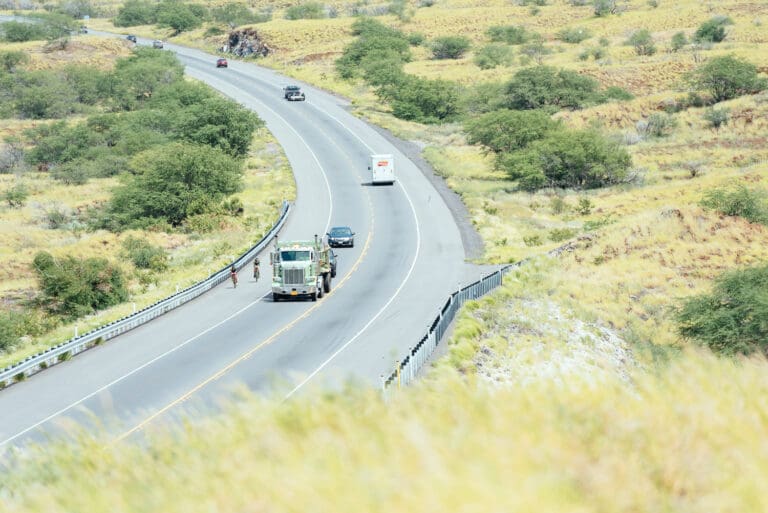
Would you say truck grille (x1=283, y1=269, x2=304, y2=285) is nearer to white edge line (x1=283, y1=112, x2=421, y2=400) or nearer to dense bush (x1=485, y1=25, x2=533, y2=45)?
white edge line (x1=283, y1=112, x2=421, y2=400)

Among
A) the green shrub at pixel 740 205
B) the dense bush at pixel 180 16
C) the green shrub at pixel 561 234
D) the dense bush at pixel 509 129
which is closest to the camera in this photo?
the green shrub at pixel 740 205

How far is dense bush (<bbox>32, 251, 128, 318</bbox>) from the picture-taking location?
41.3 meters

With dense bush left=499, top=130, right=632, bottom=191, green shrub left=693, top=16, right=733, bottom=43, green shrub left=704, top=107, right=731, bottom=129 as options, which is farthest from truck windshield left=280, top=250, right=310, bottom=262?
green shrub left=693, top=16, right=733, bottom=43

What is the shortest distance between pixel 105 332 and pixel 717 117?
208 feet

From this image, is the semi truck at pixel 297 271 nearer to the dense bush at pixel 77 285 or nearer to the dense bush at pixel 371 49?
the dense bush at pixel 77 285

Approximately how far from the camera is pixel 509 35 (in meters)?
138

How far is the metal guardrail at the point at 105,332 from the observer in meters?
27.6

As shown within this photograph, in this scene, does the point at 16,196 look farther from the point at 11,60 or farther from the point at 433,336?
the point at 11,60

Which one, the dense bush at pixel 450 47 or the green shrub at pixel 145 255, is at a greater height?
the dense bush at pixel 450 47

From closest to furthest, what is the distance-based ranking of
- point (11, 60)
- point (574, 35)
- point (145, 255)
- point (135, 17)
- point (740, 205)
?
point (740, 205) → point (145, 255) → point (11, 60) → point (574, 35) → point (135, 17)

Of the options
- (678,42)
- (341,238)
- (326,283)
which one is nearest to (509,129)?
(341,238)

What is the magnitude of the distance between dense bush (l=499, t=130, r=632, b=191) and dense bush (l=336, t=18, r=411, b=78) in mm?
55940

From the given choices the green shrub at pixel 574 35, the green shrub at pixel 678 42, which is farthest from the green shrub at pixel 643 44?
the green shrub at pixel 574 35

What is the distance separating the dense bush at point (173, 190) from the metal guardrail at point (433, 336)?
29.5 meters
